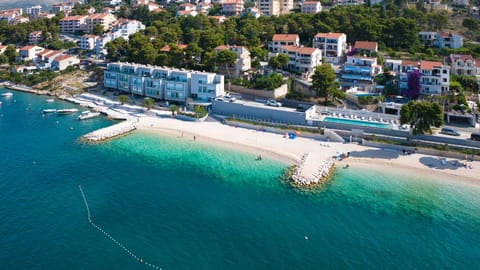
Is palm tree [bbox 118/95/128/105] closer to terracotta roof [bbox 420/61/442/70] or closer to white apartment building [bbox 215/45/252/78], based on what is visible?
white apartment building [bbox 215/45/252/78]

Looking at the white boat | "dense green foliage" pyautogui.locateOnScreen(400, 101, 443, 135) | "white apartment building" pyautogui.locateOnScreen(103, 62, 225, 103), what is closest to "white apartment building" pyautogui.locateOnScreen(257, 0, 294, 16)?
"white apartment building" pyautogui.locateOnScreen(103, 62, 225, 103)

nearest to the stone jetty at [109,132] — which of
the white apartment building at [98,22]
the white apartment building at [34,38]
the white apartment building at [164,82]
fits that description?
the white apartment building at [164,82]

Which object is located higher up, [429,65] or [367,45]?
[367,45]

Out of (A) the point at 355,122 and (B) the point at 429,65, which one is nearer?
(A) the point at 355,122

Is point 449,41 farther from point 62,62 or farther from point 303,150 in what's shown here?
point 62,62

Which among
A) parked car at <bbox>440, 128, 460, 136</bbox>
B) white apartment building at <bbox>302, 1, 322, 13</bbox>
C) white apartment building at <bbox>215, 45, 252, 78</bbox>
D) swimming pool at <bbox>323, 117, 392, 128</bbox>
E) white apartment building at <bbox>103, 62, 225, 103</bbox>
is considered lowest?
parked car at <bbox>440, 128, 460, 136</bbox>

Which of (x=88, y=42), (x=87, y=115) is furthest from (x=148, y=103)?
(x=88, y=42)

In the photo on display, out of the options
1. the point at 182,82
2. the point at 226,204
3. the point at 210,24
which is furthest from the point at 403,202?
the point at 210,24

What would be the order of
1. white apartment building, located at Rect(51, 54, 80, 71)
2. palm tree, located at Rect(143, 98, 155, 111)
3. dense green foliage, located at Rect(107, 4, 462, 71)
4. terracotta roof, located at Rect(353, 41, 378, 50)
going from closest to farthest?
palm tree, located at Rect(143, 98, 155, 111)
terracotta roof, located at Rect(353, 41, 378, 50)
dense green foliage, located at Rect(107, 4, 462, 71)
white apartment building, located at Rect(51, 54, 80, 71)
